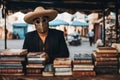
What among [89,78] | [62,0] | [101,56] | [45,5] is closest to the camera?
[89,78]

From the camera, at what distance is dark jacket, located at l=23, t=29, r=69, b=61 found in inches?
191

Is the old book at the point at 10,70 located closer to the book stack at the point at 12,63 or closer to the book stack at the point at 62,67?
the book stack at the point at 12,63

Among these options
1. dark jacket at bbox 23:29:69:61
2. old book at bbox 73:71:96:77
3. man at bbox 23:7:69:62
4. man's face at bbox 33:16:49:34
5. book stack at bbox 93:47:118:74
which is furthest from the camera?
dark jacket at bbox 23:29:69:61

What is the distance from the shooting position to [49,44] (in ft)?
16.1

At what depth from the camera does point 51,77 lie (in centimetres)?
378

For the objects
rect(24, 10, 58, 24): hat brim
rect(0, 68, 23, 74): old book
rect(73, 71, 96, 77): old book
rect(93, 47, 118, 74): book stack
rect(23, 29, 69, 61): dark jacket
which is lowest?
rect(73, 71, 96, 77): old book

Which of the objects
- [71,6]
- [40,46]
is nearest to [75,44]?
[71,6]

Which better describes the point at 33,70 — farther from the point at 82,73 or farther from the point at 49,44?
the point at 49,44

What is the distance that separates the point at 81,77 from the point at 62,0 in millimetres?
2853

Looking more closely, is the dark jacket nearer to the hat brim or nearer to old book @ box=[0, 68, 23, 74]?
the hat brim

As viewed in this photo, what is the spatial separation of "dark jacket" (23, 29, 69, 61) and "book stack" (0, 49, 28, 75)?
948 mm

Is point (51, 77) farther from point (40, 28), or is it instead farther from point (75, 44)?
point (75, 44)

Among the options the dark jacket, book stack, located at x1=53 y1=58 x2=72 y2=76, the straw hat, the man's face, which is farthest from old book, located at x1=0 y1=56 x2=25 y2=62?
the dark jacket

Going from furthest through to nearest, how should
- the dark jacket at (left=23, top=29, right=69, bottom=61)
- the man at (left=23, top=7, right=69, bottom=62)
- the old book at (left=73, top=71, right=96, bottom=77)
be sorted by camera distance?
the dark jacket at (left=23, top=29, right=69, bottom=61) → the man at (left=23, top=7, right=69, bottom=62) → the old book at (left=73, top=71, right=96, bottom=77)
